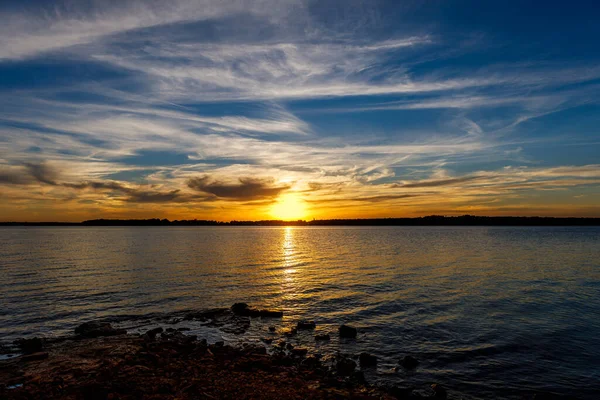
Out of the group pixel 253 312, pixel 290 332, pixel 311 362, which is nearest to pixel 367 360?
pixel 311 362

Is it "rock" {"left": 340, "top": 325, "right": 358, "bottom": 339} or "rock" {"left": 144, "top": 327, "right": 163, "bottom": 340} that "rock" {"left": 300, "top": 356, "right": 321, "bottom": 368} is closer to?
"rock" {"left": 340, "top": 325, "right": 358, "bottom": 339}

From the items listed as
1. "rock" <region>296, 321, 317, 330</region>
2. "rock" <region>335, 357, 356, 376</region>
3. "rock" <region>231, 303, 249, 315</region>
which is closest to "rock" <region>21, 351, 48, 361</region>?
"rock" <region>231, 303, 249, 315</region>

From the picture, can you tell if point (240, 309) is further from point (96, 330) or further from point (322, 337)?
point (96, 330)

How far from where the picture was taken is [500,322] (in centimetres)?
2658

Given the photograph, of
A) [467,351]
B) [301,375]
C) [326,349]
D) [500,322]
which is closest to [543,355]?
[467,351]

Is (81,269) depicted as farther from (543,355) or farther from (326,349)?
(543,355)

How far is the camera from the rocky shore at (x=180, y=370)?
14.4m

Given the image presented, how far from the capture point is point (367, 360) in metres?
18.7

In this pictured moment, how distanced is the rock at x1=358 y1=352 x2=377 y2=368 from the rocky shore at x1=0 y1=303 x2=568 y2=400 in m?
0.05

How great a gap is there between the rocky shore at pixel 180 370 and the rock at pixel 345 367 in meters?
0.05

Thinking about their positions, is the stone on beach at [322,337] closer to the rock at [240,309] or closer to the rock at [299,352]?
the rock at [299,352]

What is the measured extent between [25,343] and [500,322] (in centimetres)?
3218

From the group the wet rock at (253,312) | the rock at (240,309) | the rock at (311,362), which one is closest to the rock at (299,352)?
the rock at (311,362)

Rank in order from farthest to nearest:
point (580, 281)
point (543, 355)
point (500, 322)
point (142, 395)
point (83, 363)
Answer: point (580, 281) < point (500, 322) < point (543, 355) < point (83, 363) < point (142, 395)
